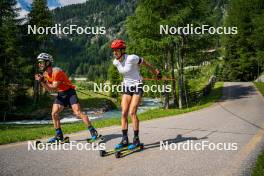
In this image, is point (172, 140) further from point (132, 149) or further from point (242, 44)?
point (242, 44)

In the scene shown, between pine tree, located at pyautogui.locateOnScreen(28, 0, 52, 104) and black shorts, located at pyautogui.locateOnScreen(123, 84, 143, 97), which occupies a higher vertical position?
pine tree, located at pyautogui.locateOnScreen(28, 0, 52, 104)

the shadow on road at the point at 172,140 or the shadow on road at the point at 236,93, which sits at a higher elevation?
the shadow on road at the point at 172,140

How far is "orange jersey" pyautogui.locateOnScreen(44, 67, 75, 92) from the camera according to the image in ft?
26.1

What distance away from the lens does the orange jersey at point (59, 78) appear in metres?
7.96

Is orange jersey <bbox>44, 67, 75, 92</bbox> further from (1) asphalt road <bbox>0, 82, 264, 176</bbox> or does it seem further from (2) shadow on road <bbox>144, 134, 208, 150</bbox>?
(2) shadow on road <bbox>144, 134, 208, 150</bbox>

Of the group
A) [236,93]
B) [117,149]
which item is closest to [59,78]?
[117,149]

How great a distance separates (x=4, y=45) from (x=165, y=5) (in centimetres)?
2508

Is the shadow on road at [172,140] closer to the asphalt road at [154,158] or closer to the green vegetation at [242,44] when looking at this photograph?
the asphalt road at [154,158]

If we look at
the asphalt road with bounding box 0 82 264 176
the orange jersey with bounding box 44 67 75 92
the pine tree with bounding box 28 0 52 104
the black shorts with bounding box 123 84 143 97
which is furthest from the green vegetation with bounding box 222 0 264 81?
the orange jersey with bounding box 44 67 75 92

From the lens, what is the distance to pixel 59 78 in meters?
8.02

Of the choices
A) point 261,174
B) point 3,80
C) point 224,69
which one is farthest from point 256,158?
point 224,69

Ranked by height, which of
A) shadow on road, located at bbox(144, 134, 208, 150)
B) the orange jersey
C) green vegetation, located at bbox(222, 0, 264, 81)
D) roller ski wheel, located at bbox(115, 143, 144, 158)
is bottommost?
shadow on road, located at bbox(144, 134, 208, 150)

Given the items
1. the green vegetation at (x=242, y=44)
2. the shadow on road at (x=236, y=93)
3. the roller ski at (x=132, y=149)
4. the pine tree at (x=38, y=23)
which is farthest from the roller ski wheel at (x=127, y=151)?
the green vegetation at (x=242, y=44)

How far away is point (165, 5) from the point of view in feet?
82.2
